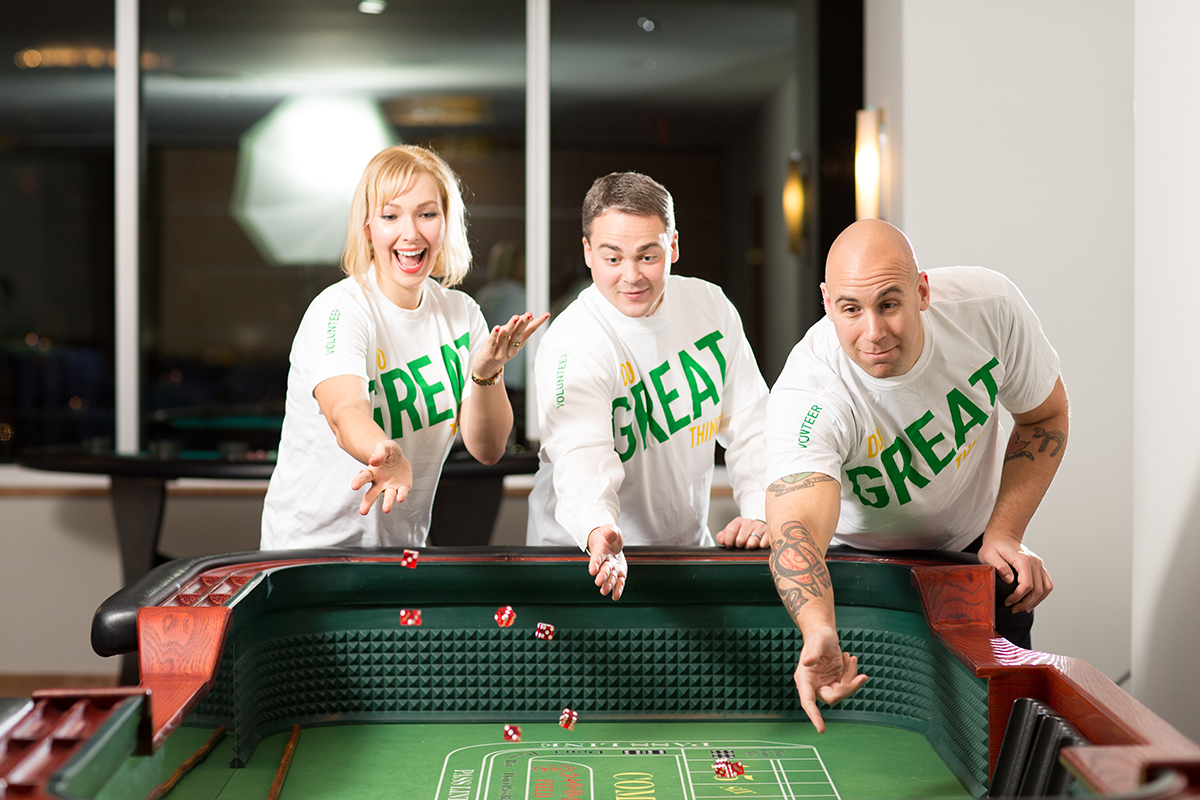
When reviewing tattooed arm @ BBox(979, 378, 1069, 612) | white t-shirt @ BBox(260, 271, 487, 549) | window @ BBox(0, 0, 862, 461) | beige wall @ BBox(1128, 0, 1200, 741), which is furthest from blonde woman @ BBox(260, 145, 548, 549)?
window @ BBox(0, 0, 862, 461)

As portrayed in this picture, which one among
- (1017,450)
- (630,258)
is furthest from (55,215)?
(1017,450)

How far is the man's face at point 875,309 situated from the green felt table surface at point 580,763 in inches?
21.8

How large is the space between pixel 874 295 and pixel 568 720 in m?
0.76

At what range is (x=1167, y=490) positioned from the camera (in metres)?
1.78

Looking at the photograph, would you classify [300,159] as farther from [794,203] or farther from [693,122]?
[794,203]

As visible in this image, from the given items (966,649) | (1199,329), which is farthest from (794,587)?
(1199,329)

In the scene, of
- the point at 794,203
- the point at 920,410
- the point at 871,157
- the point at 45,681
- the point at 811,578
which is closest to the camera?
the point at 811,578

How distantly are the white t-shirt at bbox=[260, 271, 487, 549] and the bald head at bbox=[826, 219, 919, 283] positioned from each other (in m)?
0.77

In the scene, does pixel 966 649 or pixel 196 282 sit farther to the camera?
pixel 196 282

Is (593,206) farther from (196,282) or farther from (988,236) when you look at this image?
(196,282)

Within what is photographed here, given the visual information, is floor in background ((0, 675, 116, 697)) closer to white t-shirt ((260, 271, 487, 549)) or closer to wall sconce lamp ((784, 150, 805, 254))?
white t-shirt ((260, 271, 487, 549))

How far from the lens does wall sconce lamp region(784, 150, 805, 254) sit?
13.6 feet

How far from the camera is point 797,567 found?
1.37m

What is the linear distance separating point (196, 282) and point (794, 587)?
370 centimetres
